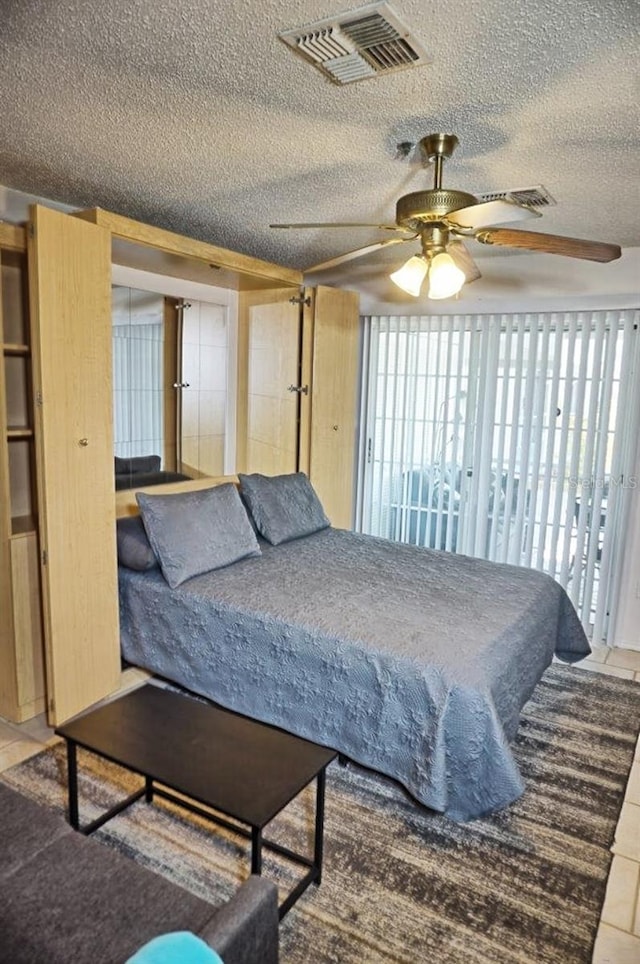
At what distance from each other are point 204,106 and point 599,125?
1275 millimetres

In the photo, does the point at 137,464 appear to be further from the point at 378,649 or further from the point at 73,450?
the point at 378,649

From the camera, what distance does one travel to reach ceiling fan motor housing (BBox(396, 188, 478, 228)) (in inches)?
80.1

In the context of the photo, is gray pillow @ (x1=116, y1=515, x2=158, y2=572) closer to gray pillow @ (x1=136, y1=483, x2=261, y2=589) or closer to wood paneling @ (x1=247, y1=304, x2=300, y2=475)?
gray pillow @ (x1=136, y1=483, x2=261, y2=589)

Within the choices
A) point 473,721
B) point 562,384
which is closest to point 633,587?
point 562,384

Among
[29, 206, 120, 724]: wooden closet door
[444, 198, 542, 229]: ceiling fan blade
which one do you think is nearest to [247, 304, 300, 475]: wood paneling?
[29, 206, 120, 724]: wooden closet door

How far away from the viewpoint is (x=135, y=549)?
9.97 ft

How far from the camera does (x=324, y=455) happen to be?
4.29 meters

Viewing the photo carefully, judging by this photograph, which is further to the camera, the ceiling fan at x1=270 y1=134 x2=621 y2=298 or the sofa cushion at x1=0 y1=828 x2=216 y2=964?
the ceiling fan at x1=270 y1=134 x2=621 y2=298

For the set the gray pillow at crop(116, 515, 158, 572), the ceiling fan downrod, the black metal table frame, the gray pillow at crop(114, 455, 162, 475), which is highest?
the ceiling fan downrod

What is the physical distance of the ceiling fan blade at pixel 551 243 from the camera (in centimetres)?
216

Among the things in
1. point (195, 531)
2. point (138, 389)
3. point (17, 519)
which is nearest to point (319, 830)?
point (195, 531)

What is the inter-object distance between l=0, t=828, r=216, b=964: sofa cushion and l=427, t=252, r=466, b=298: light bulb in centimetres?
203

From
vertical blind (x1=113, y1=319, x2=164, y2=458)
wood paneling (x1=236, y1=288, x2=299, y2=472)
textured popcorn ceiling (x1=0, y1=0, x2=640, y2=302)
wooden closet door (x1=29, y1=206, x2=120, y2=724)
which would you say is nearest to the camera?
textured popcorn ceiling (x1=0, y1=0, x2=640, y2=302)

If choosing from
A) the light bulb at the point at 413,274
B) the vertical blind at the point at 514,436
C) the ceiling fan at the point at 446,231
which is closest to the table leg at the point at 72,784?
the ceiling fan at the point at 446,231
